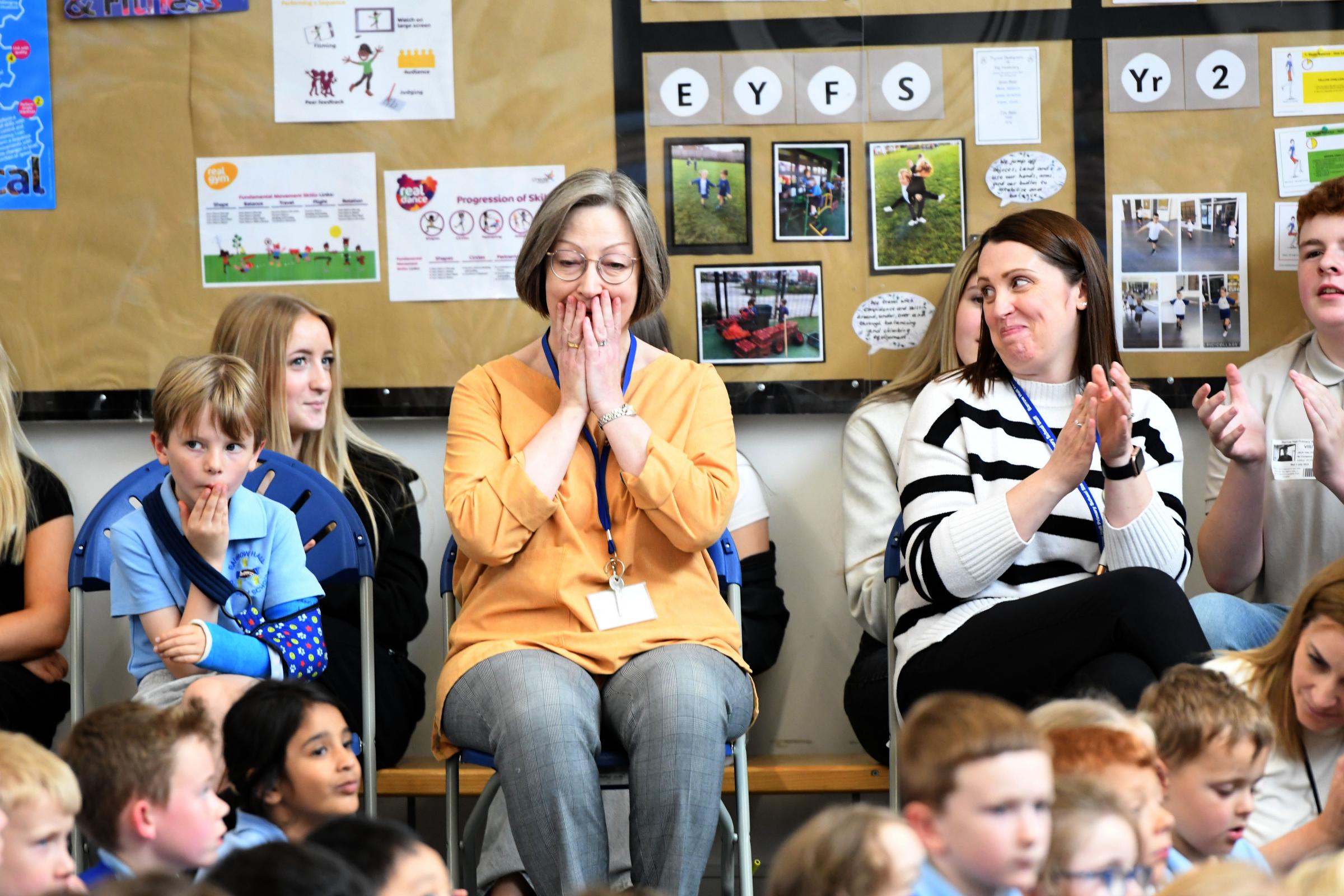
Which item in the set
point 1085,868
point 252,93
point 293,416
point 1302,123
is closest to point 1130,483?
point 1085,868

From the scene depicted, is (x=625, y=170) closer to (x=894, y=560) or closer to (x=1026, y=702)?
(x=894, y=560)

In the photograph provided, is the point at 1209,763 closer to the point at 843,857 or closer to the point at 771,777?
the point at 843,857

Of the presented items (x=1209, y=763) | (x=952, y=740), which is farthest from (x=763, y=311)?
(x=952, y=740)

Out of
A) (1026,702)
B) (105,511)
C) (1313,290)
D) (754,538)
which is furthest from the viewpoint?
(754,538)

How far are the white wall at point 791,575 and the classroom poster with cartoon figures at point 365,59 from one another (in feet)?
2.42

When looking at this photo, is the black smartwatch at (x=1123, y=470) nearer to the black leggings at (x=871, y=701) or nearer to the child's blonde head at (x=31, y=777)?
the black leggings at (x=871, y=701)

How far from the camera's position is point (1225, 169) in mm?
3057

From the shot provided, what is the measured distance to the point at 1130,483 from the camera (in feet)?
7.41

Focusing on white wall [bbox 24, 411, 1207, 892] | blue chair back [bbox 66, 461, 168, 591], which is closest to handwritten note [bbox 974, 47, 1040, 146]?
white wall [bbox 24, 411, 1207, 892]

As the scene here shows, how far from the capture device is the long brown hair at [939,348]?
9.56ft

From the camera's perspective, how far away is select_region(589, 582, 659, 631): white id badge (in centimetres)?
228

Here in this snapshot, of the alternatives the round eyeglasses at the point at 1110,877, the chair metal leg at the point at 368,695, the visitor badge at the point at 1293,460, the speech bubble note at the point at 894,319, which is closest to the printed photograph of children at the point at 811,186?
the speech bubble note at the point at 894,319

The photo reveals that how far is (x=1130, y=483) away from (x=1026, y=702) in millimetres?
416

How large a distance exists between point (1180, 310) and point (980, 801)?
2.04 metres
